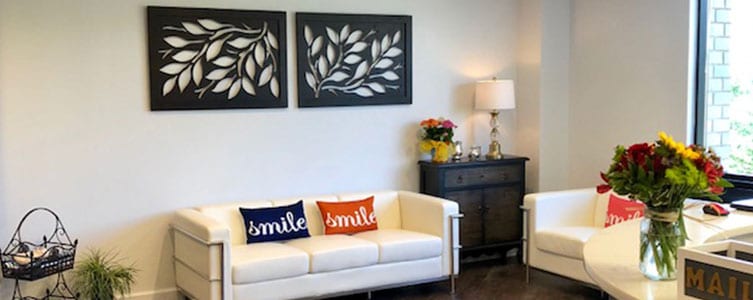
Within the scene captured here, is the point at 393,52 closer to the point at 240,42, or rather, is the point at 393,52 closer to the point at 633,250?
the point at 240,42

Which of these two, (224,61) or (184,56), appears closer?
(184,56)

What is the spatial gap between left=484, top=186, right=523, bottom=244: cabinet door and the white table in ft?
9.68

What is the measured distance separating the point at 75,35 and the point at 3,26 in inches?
17.0

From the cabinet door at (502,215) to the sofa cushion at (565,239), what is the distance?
2.43 feet

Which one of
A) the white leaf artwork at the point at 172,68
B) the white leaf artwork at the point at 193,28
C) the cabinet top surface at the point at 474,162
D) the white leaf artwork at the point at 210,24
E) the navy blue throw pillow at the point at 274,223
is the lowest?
the navy blue throw pillow at the point at 274,223

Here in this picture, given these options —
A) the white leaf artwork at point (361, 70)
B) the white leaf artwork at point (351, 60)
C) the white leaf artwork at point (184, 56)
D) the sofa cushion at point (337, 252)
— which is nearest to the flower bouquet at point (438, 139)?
the white leaf artwork at point (351, 60)

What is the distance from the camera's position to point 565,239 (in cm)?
539

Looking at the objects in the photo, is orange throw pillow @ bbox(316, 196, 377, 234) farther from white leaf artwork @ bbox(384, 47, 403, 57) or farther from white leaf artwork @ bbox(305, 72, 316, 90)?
white leaf artwork @ bbox(384, 47, 403, 57)

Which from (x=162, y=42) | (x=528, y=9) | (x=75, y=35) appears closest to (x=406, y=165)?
(x=528, y=9)

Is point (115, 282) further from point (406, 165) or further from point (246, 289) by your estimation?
point (406, 165)

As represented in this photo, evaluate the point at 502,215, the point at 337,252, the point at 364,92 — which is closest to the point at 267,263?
the point at 337,252

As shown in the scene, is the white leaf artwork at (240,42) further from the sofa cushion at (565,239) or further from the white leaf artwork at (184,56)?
the sofa cushion at (565,239)

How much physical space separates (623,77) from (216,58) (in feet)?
10.7

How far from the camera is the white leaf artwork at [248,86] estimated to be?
5.60m
